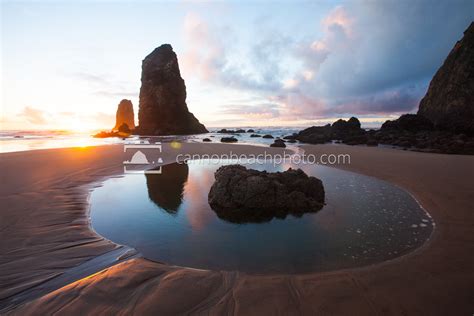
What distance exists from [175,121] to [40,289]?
7085cm

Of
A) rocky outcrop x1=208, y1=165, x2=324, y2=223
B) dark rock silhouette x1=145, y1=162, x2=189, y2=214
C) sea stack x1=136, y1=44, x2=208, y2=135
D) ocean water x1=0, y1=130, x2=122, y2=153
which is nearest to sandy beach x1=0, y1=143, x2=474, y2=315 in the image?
dark rock silhouette x1=145, y1=162, x2=189, y2=214

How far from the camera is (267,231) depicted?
5.41 meters

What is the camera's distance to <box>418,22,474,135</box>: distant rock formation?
137 feet

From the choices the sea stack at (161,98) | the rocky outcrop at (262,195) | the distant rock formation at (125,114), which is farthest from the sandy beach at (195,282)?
the distant rock formation at (125,114)

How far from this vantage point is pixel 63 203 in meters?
7.08

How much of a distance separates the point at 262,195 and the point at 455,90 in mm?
55985

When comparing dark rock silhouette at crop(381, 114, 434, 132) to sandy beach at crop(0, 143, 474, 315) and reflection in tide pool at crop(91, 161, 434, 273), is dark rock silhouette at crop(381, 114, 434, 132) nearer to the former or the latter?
reflection in tide pool at crop(91, 161, 434, 273)

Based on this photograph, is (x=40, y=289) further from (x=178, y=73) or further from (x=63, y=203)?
(x=178, y=73)

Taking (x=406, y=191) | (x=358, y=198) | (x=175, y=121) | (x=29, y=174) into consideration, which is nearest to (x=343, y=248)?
(x=358, y=198)

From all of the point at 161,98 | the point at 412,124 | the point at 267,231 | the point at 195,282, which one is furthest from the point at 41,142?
the point at 412,124

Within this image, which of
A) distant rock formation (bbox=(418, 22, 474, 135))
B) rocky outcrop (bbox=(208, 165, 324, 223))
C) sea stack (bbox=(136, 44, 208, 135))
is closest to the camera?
rocky outcrop (bbox=(208, 165, 324, 223))

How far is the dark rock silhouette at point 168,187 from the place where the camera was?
24.2ft

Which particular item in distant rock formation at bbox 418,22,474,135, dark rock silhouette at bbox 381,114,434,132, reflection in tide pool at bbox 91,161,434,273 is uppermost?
distant rock formation at bbox 418,22,474,135

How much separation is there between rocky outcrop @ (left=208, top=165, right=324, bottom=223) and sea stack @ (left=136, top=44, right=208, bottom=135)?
205 ft
